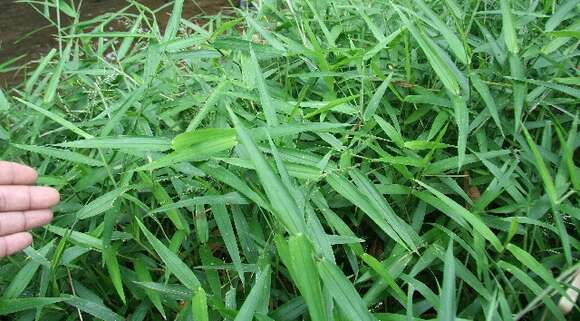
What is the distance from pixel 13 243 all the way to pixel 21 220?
6 centimetres

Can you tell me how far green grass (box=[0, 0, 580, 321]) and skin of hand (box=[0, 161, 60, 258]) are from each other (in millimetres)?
51

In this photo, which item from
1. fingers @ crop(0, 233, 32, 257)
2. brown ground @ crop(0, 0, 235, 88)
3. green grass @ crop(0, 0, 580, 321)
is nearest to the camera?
green grass @ crop(0, 0, 580, 321)

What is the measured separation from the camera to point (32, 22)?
5.36 meters

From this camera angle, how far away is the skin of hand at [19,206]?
121cm

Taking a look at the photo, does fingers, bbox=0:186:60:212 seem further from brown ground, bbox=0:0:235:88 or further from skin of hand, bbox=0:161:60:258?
brown ground, bbox=0:0:235:88

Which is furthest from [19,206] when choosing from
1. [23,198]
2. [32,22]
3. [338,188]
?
[32,22]

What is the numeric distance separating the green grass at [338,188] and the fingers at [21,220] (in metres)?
0.05

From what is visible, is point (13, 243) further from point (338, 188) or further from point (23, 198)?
point (338, 188)

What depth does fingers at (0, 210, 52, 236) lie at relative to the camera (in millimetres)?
1213

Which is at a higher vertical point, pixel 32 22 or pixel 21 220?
pixel 21 220

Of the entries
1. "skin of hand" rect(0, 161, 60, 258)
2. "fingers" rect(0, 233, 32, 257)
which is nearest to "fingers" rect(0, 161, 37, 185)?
"skin of hand" rect(0, 161, 60, 258)

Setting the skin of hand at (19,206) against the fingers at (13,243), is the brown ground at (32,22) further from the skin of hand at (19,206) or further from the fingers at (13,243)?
the fingers at (13,243)

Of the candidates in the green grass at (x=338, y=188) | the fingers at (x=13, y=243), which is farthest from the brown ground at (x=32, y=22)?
the fingers at (x=13, y=243)

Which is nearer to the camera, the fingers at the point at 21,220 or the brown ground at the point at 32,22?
the fingers at the point at 21,220
